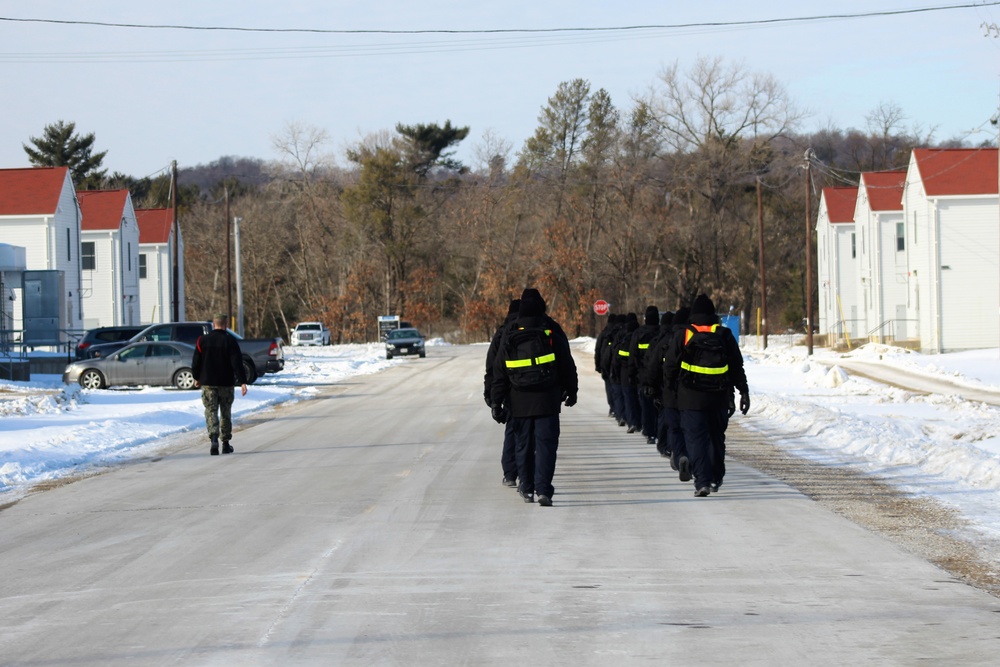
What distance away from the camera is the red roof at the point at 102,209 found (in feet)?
199

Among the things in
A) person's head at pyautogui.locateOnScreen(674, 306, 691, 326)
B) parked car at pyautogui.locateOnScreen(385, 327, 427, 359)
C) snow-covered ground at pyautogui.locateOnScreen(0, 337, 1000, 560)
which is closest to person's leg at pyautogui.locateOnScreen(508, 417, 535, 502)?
person's head at pyautogui.locateOnScreen(674, 306, 691, 326)

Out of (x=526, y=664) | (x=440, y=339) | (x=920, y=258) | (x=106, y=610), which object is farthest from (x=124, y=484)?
(x=440, y=339)

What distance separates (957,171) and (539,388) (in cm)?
4472

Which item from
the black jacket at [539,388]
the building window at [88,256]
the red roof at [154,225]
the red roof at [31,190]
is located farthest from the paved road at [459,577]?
the red roof at [154,225]

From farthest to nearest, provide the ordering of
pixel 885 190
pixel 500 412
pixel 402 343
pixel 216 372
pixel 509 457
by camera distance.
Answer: pixel 885 190 → pixel 402 343 → pixel 216 372 → pixel 509 457 → pixel 500 412

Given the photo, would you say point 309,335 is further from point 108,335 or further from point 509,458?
point 509,458

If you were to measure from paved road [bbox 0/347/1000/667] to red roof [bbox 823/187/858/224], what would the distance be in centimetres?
5764

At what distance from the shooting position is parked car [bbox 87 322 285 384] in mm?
35656

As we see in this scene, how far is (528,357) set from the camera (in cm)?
1132

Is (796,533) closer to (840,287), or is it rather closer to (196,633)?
(196,633)

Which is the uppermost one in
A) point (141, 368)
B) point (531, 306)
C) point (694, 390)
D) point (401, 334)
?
point (531, 306)

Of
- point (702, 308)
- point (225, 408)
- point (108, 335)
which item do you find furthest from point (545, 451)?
point (108, 335)

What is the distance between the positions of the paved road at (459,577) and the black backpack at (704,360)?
1.19m

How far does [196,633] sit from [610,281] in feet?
255
